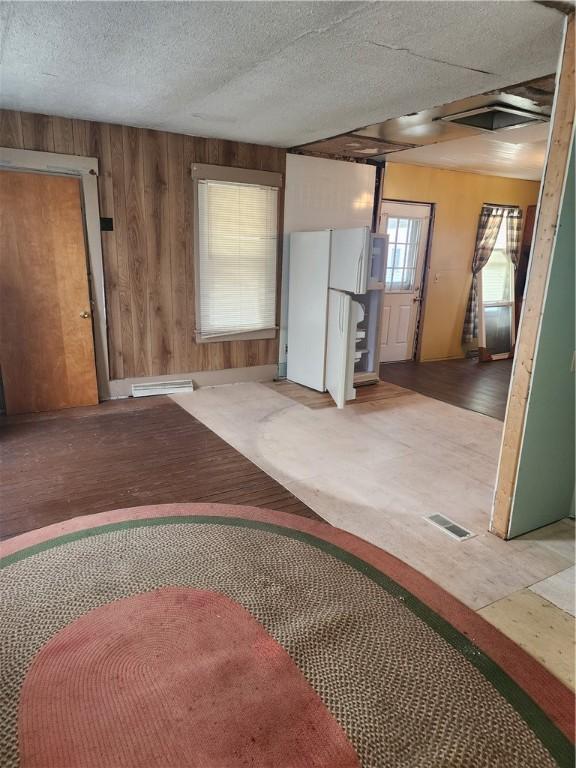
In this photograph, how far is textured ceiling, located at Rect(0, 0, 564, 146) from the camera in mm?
2105

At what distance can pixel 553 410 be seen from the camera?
8.17ft

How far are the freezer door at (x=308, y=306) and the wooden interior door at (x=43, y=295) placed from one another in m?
2.20

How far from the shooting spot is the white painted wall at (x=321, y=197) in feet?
17.3

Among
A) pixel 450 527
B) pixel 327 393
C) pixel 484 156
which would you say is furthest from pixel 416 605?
pixel 484 156

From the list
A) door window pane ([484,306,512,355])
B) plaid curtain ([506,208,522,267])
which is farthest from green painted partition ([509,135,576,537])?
plaid curtain ([506,208,522,267])

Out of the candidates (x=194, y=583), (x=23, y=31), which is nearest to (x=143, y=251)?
(x=23, y=31)

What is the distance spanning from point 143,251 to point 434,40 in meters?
3.16

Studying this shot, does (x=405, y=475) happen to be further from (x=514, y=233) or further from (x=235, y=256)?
(x=514, y=233)

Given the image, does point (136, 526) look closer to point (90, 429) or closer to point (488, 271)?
point (90, 429)

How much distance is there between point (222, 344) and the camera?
5254 millimetres

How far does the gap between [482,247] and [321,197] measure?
9.62 ft

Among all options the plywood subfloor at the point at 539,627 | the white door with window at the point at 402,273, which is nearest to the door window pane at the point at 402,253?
the white door with window at the point at 402,273

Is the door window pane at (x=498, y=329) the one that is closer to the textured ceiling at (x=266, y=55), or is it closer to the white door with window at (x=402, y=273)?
the white door with window at (x=402, y=273)

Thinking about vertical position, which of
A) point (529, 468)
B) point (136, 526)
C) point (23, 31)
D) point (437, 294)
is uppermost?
point (23, 31)
